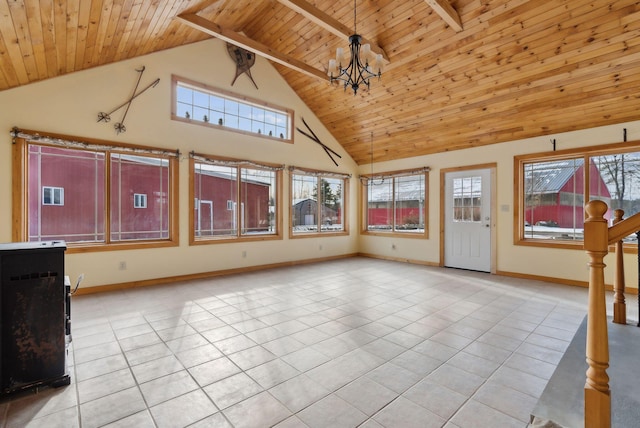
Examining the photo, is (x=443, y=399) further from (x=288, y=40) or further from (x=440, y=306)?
(x=288, y=40)

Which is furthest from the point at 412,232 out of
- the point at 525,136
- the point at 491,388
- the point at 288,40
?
the point at 491,388

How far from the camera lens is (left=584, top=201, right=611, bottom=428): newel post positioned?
131cm

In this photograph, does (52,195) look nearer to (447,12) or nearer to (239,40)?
(239,40)

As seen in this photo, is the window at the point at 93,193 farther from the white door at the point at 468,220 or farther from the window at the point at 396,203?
the white door at the point at 468,220

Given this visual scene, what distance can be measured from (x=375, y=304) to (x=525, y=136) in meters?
3.91

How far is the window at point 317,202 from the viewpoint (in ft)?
21.9

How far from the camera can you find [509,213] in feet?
17.7

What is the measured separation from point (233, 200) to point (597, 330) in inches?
209

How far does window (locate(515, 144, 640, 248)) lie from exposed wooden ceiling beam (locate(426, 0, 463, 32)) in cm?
261

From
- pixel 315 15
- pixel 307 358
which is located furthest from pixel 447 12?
pixel 307 358

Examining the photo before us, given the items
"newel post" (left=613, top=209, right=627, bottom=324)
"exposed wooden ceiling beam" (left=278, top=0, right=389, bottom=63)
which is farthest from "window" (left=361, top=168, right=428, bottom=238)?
"newel post" (left=613, top=209, right=627, bottom=324)

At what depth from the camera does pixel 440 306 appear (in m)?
3.70

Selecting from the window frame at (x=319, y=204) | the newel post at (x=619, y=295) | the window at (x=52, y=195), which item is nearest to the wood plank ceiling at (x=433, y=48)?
the window at (x=52, y=195)

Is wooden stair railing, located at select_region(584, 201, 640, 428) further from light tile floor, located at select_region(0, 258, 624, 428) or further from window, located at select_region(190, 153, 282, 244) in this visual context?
window, located at select_region(190, 153, 282, 244)
